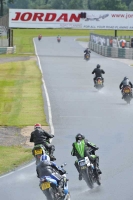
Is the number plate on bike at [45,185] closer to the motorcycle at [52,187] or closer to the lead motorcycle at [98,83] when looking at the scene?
the motorcycle at [52,187]

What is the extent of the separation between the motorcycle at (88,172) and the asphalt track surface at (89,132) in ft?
0.55

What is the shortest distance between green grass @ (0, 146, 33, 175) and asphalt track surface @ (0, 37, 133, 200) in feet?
1.77

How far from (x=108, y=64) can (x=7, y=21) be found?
64.1ft

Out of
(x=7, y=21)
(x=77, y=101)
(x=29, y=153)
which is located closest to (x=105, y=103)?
(x=77, y=101)

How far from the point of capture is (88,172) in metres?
13.9

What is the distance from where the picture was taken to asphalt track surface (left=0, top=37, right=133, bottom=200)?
13961mm

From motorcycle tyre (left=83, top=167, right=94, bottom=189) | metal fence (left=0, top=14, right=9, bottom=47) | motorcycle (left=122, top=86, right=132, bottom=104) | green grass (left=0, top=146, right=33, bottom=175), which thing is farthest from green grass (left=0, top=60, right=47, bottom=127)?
metal fence (left=0, top=14, right=9, bottom=47)

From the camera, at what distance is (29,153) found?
1870 cm

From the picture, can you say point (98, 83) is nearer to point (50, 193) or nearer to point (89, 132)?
point (89, 132)

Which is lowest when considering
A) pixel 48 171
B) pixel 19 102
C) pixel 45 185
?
pixel 45 185

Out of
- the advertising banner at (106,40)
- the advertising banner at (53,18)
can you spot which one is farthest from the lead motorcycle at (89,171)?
the advertising banner at (53,18)

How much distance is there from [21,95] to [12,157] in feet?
56.4

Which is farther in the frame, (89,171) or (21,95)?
(21,95)

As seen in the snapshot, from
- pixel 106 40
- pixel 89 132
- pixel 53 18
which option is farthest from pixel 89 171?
pixel 53 18
